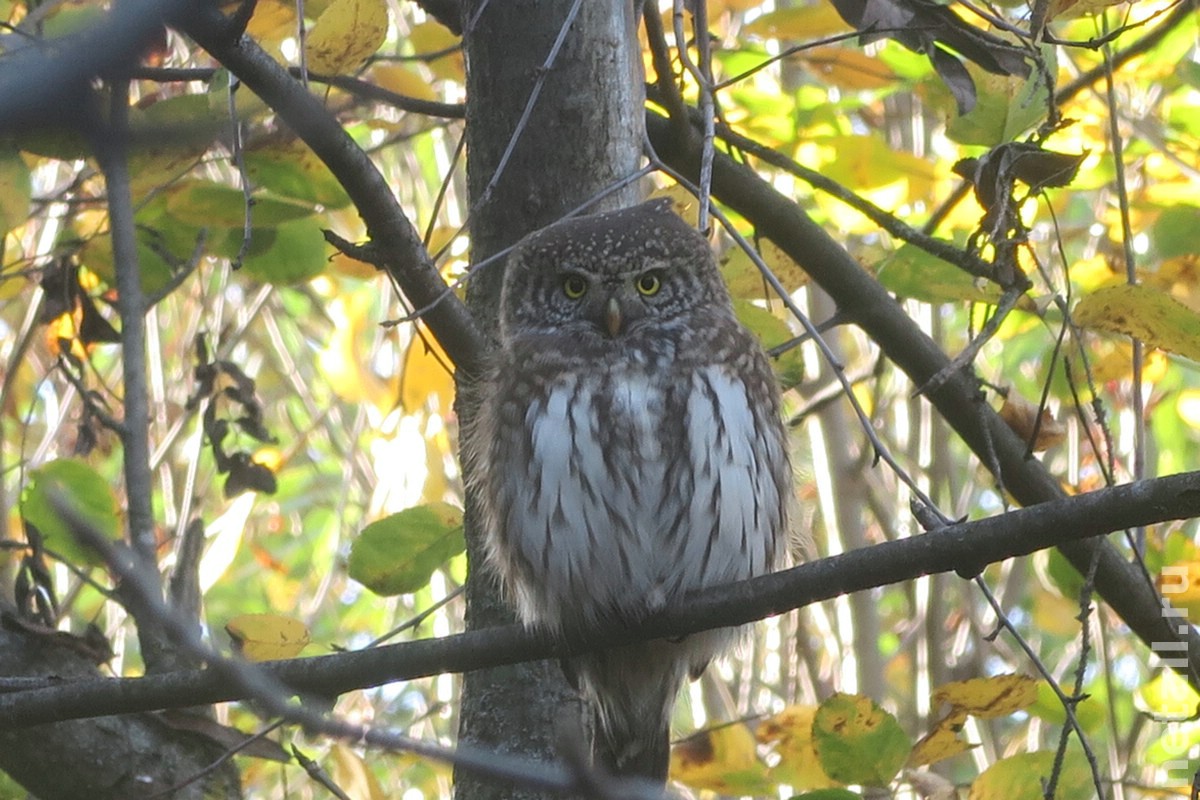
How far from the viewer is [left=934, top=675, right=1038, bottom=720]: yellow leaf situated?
8.41 feet

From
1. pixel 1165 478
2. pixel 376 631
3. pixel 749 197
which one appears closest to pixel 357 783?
pixel 749 197

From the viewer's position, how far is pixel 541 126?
9.80ft

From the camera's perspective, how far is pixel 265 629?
9.00 feet

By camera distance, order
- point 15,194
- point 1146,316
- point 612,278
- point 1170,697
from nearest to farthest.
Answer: point 1146,316, point 15,194, point 612,278, point 1170,697

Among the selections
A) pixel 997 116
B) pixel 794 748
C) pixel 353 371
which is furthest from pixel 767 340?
pixel 353 371

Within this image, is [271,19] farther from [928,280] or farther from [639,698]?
[639,698]

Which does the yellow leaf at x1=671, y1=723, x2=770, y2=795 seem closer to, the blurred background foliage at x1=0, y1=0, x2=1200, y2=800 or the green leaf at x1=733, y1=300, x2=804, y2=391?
the blurred background foliage at x1=0, y1=0, x2=1200, y2=800

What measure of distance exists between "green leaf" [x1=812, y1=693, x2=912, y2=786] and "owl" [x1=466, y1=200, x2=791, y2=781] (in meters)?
0.48

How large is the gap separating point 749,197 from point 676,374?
1.70ft

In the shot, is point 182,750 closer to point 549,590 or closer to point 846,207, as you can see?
point 549,590

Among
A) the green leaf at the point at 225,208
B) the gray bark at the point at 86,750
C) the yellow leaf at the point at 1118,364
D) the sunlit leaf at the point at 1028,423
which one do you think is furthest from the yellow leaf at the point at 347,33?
the yellow leaf at the point at 1118,364

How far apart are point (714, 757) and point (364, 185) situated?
1562mm

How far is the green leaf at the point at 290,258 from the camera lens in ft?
10.6

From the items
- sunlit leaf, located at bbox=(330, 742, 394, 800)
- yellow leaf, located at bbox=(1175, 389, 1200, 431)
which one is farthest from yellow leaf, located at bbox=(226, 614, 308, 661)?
yellow leaf, located at bbox=(1175, 389, 1200, 431)
